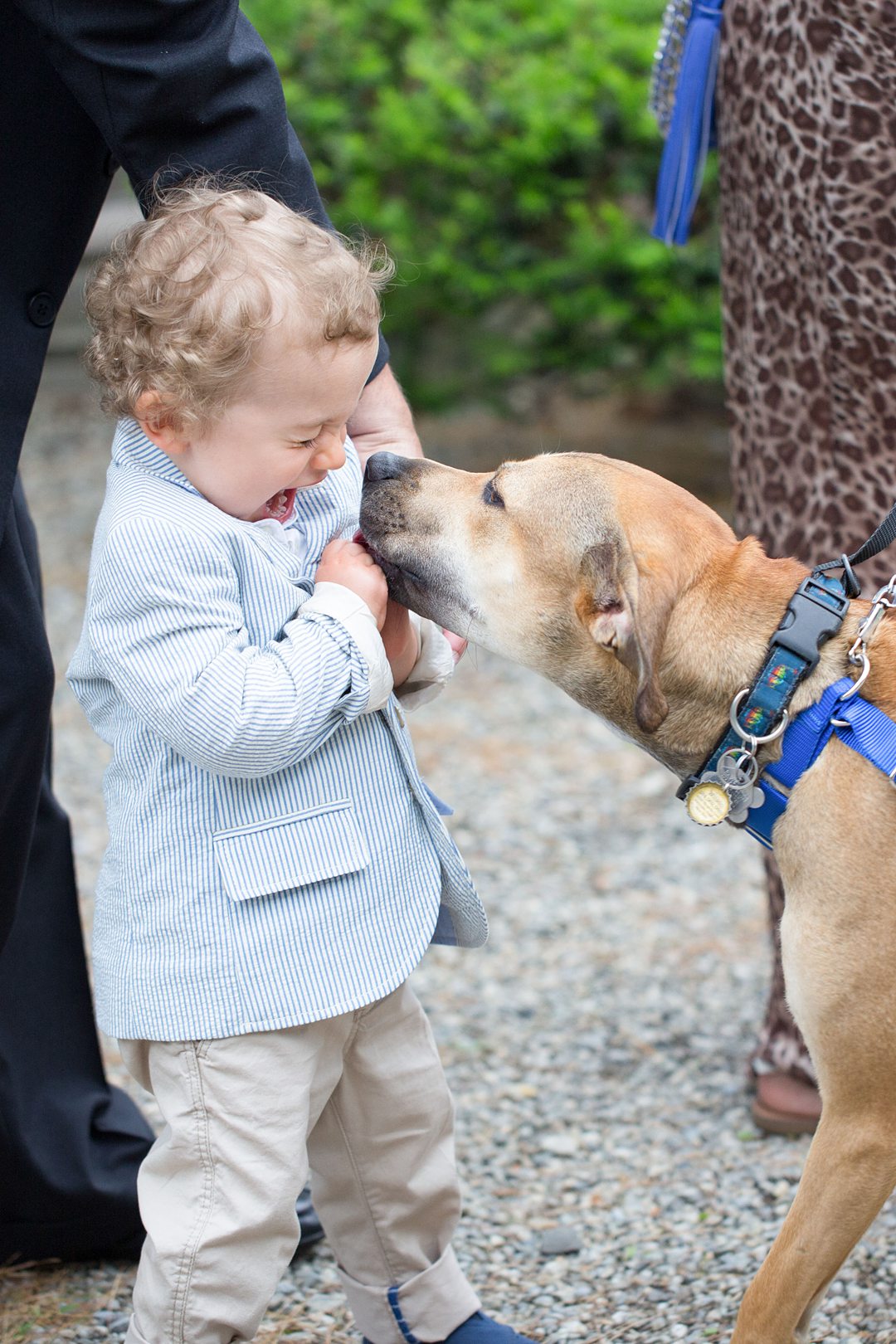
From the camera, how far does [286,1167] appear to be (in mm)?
2477

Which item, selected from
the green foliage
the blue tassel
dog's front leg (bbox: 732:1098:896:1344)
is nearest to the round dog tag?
dog's front leg (bbox: 732:1098:896:1344)

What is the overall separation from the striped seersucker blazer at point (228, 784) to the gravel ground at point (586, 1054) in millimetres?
1142

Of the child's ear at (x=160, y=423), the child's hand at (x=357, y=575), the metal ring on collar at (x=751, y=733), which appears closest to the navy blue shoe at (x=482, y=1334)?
the metal ring on collar at (x=751, y=733)

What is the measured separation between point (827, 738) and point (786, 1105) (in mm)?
1701

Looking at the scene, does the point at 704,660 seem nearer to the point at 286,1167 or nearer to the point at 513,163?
the point at 286,1167

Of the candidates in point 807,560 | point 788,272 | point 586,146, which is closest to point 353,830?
point 807,560

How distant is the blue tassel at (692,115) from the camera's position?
3.54 m

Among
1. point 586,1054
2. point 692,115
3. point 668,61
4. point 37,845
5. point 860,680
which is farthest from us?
point 586,1054

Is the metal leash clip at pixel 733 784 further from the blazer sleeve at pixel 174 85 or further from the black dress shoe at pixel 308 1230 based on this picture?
the black dress shoe at pixel 308 1230

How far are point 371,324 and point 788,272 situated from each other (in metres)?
1.39

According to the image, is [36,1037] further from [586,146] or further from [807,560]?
[586,146]

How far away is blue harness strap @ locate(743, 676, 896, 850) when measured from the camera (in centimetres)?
254

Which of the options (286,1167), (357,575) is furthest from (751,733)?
(286,1167)

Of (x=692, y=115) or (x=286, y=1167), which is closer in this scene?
(x=286, y=1167)
